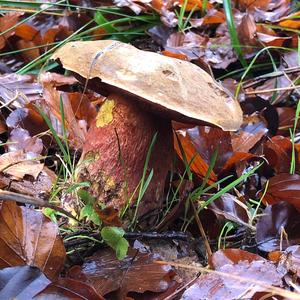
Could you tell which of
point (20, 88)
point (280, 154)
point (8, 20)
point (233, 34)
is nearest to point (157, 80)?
point (280, 154)

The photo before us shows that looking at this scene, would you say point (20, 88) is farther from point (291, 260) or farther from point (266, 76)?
point (291, 260)

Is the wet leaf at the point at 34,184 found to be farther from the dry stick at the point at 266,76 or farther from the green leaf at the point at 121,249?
the dry stick at the point at 266,76

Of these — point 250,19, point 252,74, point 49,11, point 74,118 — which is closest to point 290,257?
point 74,118

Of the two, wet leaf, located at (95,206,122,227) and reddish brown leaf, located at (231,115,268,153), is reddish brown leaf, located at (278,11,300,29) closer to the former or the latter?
reddish brown leaf, located at (231,115,268,153)

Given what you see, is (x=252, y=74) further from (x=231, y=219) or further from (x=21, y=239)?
(x=21, y=239)

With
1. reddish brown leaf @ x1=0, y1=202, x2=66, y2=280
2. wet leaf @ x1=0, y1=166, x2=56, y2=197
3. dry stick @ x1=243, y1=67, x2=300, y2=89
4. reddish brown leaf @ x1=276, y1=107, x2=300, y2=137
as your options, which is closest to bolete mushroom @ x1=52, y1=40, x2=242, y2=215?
wet leaf @ x1=0, y1=166, x2=56, y2=197
